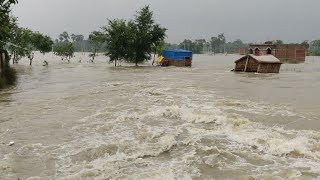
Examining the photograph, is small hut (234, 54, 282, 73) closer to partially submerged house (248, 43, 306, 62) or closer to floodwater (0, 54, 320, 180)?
floodwater (0, 54, 320, 180)

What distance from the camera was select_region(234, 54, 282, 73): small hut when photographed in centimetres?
3027

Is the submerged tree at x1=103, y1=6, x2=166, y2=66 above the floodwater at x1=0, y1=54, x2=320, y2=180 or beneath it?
above

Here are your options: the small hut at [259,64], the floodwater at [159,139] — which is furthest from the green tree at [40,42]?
the floodwater at [159,139]

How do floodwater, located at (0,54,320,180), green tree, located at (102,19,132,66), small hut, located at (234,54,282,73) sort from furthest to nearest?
1. green tree, located at (102,19,132,66)
2. small hut, located at (234,54,282,73)
3. floodwater, located at (0,54,320,180)

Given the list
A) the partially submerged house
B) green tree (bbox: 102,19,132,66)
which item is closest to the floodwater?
green tree (bbox: 102,19,132,66)

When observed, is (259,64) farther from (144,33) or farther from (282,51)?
(282,51)

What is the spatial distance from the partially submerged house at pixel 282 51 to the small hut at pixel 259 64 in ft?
76.7

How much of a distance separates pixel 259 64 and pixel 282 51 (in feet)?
92.3

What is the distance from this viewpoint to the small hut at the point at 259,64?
99.3ft

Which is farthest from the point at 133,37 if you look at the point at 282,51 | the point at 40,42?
the point at 282,51

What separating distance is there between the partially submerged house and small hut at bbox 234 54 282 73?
23.4 metres

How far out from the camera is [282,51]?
55.9 meters

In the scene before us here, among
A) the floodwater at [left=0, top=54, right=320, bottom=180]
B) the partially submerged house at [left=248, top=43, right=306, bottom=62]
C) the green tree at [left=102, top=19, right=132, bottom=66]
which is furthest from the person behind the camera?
the partially submerged house at [left=248, top=43, right=306, bottom=62]

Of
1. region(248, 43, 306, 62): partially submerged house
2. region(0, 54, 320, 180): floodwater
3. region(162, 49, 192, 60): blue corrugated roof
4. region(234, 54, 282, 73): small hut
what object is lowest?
region(0, 54, 320, 180): floodwater
